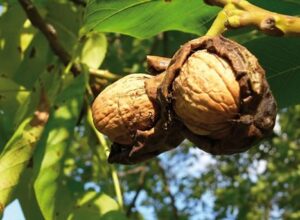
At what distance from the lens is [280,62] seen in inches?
77.8

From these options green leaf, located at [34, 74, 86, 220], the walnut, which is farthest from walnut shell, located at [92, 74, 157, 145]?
green leaf, located at [34, 74, 86, 220]

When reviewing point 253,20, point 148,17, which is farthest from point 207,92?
point 148,17

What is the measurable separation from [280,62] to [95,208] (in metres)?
0.78

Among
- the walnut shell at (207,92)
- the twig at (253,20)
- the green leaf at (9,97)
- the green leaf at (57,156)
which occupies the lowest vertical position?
the green leaf at (9,97)

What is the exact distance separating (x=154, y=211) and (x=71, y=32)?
6.19 metres

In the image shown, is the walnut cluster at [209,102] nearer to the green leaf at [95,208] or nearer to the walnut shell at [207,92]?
the walnut shell at [207,92]

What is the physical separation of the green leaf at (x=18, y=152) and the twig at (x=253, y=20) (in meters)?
0.87

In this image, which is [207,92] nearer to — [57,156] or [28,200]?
[57,156]

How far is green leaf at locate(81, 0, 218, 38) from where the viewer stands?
1866 mm

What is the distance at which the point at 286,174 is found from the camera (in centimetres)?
752

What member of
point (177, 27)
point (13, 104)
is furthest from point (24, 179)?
point (177, 27)

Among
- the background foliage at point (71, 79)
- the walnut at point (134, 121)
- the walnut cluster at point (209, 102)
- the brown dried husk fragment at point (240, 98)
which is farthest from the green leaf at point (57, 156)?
the brown dried husk fragment at point (240, 98)

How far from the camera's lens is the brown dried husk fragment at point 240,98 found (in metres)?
1.26

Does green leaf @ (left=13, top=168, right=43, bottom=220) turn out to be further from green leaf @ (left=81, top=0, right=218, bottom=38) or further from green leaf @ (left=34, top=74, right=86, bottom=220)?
green leaf @ (left=81, top=0, right=218, bottom=38)
